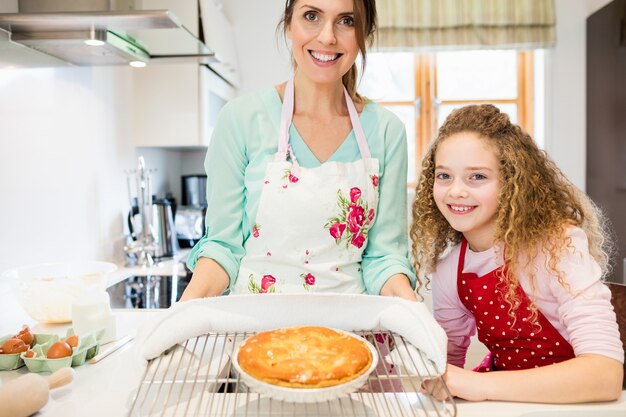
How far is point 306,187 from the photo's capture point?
129 centimetres

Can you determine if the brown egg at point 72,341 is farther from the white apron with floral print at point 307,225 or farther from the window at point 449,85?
the window at point 449,85

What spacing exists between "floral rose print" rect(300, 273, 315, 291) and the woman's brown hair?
450 millimetres

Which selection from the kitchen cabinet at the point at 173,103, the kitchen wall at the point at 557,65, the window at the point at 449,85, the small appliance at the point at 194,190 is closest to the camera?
the kitchen cabinet at the point at 173,103

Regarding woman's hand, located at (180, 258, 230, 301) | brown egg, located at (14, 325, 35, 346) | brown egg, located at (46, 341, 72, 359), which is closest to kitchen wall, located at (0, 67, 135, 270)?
brown egg, located at (14, 325, 35, 346)

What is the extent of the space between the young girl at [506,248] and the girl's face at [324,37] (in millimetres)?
284

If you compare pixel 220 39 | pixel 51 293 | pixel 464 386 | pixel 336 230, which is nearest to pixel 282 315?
pixel 464 386

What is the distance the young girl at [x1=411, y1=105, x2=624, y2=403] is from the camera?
1.08 m

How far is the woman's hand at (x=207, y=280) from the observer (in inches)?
44.0

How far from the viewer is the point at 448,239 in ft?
4.44

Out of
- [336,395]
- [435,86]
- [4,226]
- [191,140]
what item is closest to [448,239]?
[336,395]

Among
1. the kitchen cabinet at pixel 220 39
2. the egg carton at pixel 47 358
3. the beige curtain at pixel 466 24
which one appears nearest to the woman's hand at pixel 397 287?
the egg carton at pixel 47 358

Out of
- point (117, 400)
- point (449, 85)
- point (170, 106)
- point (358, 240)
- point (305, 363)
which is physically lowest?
point (117, 400)

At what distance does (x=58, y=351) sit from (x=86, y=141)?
1366mm

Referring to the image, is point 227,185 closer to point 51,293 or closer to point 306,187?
point 306,187
